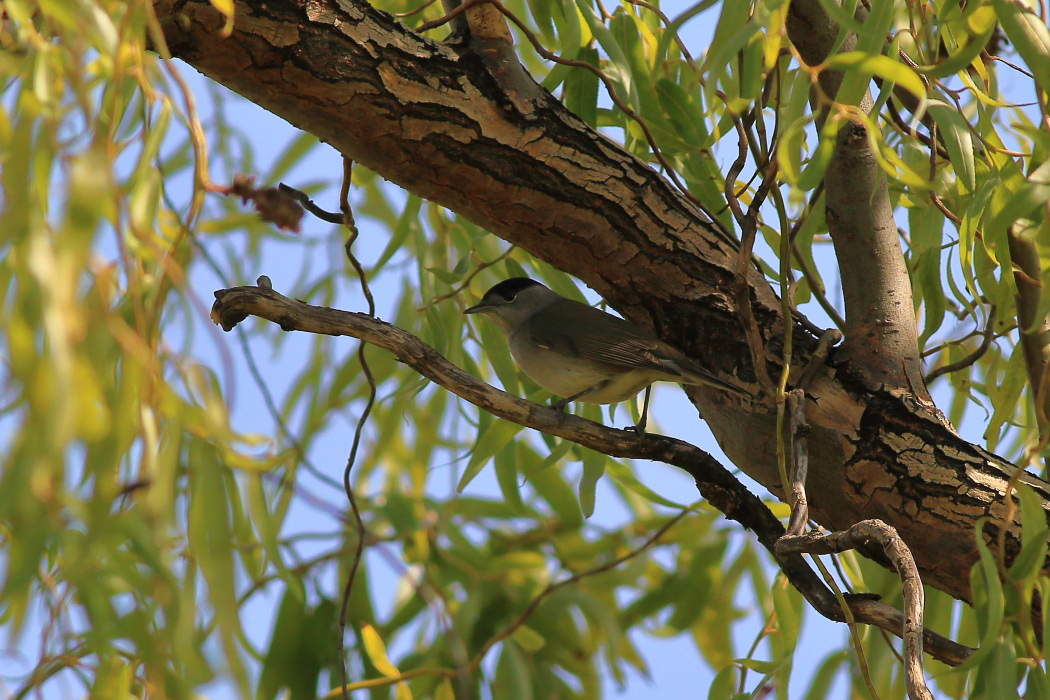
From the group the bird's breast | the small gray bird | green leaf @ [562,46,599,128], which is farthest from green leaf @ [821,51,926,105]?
the bird's breast

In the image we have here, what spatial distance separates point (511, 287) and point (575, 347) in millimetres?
277

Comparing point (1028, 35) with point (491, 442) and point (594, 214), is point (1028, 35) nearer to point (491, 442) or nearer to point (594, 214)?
Answer: point (594, 214)

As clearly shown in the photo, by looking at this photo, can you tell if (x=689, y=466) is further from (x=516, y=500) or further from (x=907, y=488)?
(x=516, y=500)

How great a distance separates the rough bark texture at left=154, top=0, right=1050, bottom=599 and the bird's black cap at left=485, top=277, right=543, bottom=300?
0.62m

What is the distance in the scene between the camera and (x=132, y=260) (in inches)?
42.4

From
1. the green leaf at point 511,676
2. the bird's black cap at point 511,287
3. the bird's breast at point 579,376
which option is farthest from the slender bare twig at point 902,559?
the bird's black cap at point 511,287

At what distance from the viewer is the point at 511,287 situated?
295 cm

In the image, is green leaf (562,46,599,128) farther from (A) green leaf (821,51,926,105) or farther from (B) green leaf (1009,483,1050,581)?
(B) green leaf (1009,483,1050,581)

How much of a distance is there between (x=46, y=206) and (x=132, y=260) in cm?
13

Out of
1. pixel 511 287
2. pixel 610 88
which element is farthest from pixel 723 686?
pixel 511 287

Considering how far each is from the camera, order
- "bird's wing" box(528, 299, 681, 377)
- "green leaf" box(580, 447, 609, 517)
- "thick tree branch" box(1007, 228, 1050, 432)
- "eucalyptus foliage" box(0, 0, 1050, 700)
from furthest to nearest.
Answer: "bird's wing" box(528, 299, 681, 377), "green leaf" box(580, 447, 609, 517), "thick tree branch" box(1007, 228, 1050, 432), "eucalyptus foliage" box(0, 0, 1050, 700)

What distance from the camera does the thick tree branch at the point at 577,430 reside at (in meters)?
1.77

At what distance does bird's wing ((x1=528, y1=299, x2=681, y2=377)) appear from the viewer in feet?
8.38

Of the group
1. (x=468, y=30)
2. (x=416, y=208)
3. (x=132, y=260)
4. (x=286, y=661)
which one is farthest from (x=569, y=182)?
(x=286, y=661)
